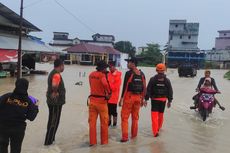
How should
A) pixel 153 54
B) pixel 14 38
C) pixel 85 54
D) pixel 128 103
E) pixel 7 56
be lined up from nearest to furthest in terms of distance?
pixel 128 103
pixel 7 56
pixel 14 38
pixel 85 54
pixel 153 54

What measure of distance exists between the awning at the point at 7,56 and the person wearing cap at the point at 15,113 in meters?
24.8

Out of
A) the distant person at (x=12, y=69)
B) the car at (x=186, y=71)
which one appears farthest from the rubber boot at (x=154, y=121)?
the car at (x=186, y=71)

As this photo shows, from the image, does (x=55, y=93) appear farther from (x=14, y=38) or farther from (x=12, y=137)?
(x=14, y=38)

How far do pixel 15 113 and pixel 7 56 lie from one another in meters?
25.6

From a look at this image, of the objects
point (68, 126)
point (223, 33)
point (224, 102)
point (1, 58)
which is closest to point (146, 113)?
point (68, 126)

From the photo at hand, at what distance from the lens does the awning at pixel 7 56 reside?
100 ft

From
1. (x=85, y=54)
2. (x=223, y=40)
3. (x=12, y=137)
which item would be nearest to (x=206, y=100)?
(x=12, y=137)

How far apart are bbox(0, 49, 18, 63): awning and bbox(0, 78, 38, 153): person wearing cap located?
24.8m

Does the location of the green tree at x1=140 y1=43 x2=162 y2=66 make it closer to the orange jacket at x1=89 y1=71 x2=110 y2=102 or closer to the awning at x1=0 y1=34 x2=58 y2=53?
the awning at x1=0 y1=34 x2=58 y2=53

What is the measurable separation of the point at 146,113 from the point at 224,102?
6.46 m

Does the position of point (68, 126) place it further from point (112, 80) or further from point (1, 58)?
point (1, 58)

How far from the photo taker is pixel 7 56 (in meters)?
31.1

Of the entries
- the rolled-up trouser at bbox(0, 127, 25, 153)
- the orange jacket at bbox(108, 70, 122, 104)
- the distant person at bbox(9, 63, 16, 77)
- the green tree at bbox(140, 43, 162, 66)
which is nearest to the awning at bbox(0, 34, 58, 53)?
the distant person at bbox(9, 63, 16, 77)

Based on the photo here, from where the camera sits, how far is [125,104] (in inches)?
383
